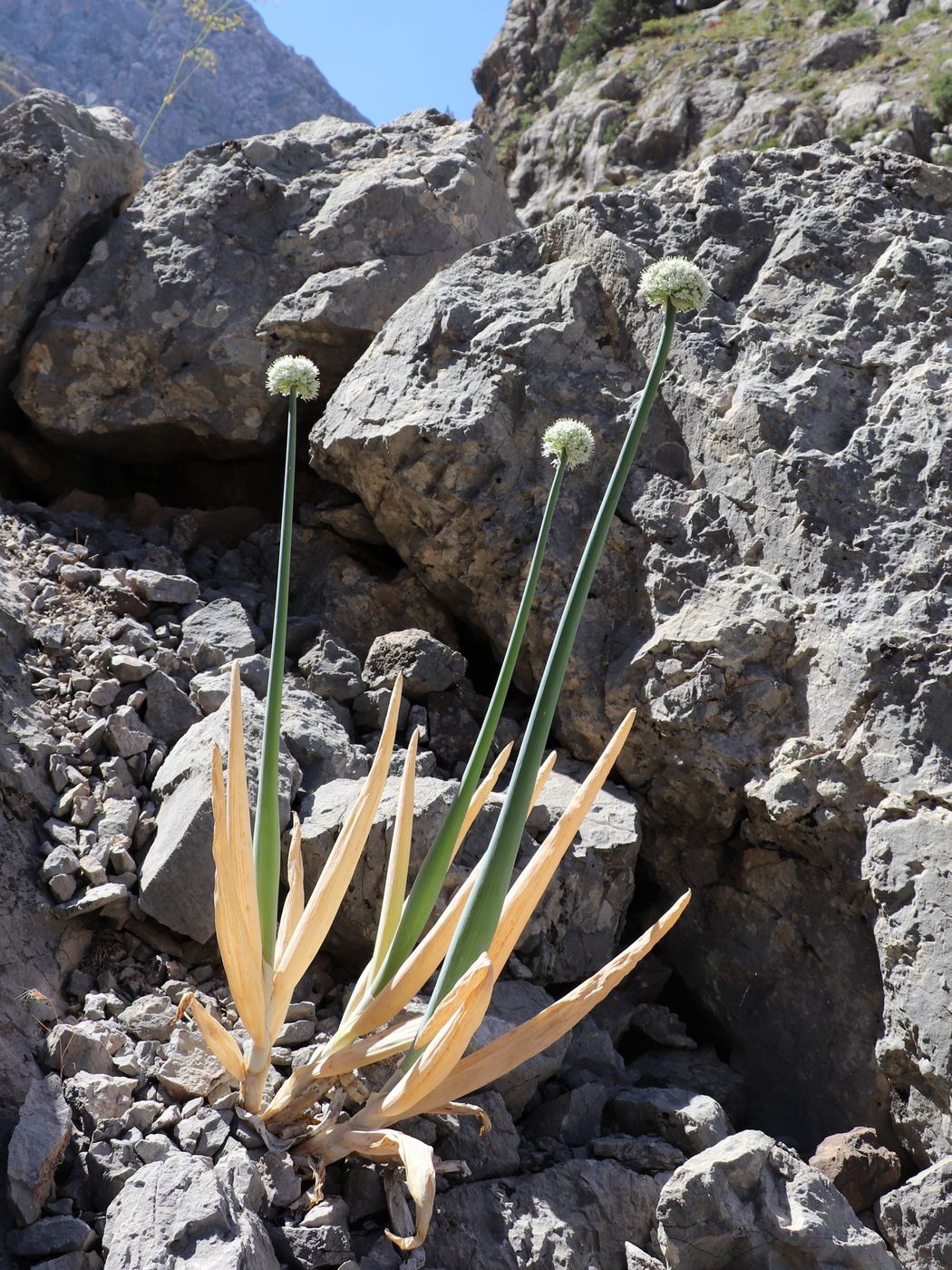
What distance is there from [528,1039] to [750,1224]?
573 millimetres

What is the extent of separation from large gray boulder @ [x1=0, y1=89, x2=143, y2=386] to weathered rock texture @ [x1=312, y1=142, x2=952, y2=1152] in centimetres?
167

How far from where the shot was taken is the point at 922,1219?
2.18 meters

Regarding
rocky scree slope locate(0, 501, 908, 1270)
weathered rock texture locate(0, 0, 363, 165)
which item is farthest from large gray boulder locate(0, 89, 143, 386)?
weathered rock texture locate(0, 0, 363, 165)

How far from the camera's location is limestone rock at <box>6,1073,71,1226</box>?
1806 mm

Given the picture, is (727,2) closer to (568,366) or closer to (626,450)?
(568,366)

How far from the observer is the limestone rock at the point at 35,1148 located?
1.81 m

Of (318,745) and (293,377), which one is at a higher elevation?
(293,377)

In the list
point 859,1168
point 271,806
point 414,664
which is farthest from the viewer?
point 414,664

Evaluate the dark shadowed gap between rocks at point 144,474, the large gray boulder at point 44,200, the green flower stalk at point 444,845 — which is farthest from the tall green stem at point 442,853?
the large gray boulder at point 44,200

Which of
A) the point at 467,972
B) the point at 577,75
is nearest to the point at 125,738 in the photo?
the point at 467,972

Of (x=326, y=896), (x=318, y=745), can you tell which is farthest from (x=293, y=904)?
(x=318, y=745)

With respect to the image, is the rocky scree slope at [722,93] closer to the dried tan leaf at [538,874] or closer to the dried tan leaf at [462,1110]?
the dried tan leaf at [538,874]

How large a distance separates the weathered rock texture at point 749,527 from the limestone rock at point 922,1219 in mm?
202

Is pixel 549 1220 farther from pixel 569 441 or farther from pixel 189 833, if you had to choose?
pixel 569 441
